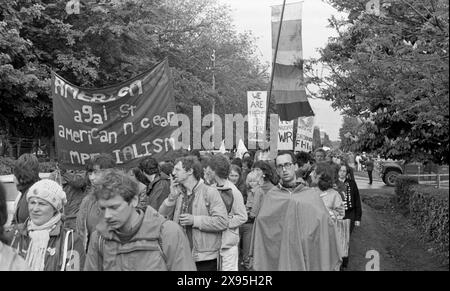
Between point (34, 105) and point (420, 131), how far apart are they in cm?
1617

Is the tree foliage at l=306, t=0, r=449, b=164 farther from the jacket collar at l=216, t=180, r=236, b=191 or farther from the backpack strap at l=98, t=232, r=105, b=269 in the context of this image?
the backpack strap at l=98, t=232, r=105, b=269

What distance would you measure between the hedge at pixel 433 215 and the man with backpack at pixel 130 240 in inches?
252

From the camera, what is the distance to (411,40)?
26.6ft

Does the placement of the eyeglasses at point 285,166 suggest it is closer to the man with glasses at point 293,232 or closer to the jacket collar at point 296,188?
the man with glasses at point 293,232

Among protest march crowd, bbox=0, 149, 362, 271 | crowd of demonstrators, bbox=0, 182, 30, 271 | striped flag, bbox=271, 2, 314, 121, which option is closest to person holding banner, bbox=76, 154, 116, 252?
protest march crowd, bbox=0, 149, 362, 271

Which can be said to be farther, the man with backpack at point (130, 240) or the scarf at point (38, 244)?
the scarf at point (38, 244)

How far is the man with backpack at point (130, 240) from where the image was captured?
11.6ft

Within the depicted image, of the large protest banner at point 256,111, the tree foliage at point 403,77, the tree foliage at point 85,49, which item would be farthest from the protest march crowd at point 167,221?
the tree foliage at point 85,49

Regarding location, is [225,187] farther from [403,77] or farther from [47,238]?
[47,238]

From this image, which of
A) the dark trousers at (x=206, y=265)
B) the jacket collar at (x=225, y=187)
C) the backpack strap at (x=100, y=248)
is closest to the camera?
the backpack strap at (x=100, y=248)

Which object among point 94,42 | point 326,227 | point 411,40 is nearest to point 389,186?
point 94,42

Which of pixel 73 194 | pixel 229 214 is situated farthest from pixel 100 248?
pixel 73 194

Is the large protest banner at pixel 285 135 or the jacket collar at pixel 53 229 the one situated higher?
the large protest banner at pixel 285 135

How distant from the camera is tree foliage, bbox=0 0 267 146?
66.1 ft
